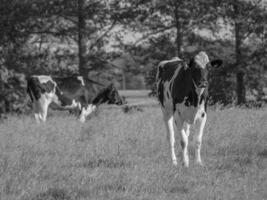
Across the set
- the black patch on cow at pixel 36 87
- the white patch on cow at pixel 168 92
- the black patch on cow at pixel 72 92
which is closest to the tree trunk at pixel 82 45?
the black patch on cow at pixel 72 92

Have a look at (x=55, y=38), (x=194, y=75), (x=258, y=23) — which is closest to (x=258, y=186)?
(x=194, y=75)

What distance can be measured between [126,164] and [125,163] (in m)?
0.02

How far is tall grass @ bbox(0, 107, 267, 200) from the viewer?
602 centimetres

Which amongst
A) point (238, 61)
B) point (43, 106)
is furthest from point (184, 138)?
point (238, 61)

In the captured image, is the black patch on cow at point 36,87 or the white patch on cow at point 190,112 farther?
the black patch on cow at point 36,87

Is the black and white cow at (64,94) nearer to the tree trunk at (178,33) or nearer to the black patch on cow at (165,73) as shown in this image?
the tree trunk at (178,33)

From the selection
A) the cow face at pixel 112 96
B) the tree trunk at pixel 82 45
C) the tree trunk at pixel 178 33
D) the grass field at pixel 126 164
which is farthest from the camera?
the tree trunk at pixel 178 33

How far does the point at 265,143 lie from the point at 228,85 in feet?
46.7

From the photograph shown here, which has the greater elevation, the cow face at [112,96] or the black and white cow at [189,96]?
the black and white cow at [189,96]

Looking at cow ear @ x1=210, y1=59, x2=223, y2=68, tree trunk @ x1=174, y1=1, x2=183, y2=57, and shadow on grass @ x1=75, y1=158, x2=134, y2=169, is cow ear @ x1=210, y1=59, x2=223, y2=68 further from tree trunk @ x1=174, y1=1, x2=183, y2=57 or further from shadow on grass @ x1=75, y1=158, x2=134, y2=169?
tree trunk @ x1=174, y1=1, x2=183, y2=57

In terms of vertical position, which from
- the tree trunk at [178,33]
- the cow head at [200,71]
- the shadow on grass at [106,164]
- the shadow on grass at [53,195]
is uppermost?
the tree trunk at [178,33]

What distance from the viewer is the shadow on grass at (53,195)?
569cm

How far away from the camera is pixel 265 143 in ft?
32.4

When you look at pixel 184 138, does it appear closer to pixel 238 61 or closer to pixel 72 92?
pixel 72 92
